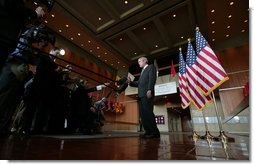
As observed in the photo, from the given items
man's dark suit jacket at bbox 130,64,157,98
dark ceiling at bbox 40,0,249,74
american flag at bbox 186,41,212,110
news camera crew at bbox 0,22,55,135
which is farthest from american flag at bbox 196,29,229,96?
dark ceiling at bbox 40,0,249,74

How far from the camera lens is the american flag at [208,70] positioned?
201 centimetres

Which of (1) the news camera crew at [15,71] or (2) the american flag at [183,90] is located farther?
(2) the american flag at [183,90]

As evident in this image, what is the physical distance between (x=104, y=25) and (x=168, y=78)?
5.31 meters

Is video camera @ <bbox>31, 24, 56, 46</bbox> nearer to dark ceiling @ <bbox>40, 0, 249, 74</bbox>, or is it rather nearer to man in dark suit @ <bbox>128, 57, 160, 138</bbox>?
man in dark suit @ <bbox>128, 57, 160, 138</bbox>

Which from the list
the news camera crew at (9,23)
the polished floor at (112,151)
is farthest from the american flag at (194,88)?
the news camera crew at (9,23)

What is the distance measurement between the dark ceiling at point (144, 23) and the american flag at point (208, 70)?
15.5ft

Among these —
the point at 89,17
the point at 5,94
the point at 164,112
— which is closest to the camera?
the point at 5,94

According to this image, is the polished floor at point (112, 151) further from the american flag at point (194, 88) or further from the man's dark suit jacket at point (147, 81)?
the american flag at point (194, 88)

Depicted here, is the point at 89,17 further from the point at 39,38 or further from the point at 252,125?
A: the point at 252,125

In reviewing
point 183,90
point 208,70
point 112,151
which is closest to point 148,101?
point 208,70

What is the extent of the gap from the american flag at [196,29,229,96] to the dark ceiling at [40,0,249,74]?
15.5ft

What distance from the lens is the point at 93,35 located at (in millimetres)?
8000

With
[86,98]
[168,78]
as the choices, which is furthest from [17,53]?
[168,78]

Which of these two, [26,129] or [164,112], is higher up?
Answer: [164,112]
